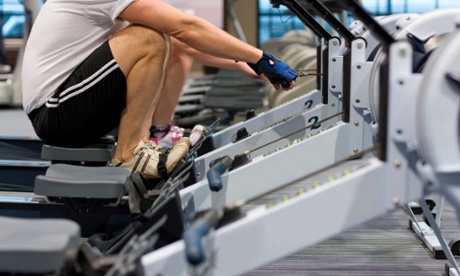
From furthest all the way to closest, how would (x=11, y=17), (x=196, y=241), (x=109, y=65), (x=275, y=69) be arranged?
(x=11, y=17) < (x=109, y=65) < (x=275, y=69) < (x=196, y=241)

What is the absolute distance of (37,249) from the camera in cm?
154

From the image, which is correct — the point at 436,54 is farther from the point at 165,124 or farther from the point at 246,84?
the point at 246,84

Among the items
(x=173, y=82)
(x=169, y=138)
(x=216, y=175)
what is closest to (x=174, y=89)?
(x=173, y=82)

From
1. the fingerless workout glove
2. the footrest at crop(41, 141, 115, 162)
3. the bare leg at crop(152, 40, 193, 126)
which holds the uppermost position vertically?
the fingerless workout glove

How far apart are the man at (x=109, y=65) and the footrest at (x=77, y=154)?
6cm

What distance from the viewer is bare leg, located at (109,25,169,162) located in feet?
9.44

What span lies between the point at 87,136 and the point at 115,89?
289 millimetres

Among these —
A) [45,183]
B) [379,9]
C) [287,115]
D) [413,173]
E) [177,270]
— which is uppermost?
[413,173]

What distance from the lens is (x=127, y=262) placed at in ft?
5.04

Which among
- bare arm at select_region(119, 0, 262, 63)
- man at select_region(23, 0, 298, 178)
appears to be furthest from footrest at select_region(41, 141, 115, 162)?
bare arm at select_region(119, 0, 262, 63)

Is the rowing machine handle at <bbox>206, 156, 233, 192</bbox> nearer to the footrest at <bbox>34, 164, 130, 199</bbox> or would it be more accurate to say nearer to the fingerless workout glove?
the footrest at <bbox>34, 164, 130, 199</bbox>

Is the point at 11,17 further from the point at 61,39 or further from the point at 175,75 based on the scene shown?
the point at 61,39

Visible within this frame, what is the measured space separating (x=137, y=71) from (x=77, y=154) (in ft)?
1.46

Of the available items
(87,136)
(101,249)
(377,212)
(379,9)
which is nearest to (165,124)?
(87,136)
